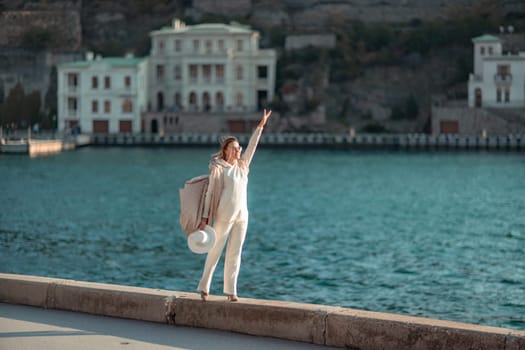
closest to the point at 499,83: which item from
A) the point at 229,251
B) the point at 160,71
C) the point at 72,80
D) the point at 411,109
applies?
the point at 411,109

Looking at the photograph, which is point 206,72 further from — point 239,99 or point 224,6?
point 224,6

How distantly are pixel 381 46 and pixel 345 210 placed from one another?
2148 inches

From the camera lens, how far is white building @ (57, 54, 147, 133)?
90688mm

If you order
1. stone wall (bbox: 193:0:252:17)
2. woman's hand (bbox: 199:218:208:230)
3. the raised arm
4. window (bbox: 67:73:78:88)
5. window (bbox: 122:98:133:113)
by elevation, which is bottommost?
window (bbox: 122:98:133:113)

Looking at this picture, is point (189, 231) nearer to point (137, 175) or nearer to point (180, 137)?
point (137, 175)

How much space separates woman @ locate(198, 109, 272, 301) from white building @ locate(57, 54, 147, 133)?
78.2 metres

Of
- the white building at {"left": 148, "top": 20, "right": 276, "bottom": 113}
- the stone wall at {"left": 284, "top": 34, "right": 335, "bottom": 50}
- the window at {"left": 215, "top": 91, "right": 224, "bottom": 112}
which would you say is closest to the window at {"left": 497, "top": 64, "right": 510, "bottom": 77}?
the stone wall at {"left": 284, "top": 34, "right": 335, "bottom": 50}

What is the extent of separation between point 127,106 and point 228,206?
79.4 metres

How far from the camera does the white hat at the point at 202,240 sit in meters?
12.3

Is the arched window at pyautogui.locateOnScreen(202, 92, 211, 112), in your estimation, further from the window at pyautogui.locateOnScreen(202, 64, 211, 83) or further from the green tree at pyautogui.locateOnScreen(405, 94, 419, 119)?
the green tree at pyautogui.locateOnScreen(405, 94, 419, 119)

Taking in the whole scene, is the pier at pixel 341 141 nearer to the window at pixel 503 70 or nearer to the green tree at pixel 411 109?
the green tree at pixel 411 109

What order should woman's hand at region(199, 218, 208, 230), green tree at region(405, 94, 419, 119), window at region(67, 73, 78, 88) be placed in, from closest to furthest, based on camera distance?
woman's hand at region(199, 218, 208, 230) → green tree at region(405, 94, 419, 119) → window at region(67, 73, 78, 88)

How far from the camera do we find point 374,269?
2788cm

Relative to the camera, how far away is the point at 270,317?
12.2 m
